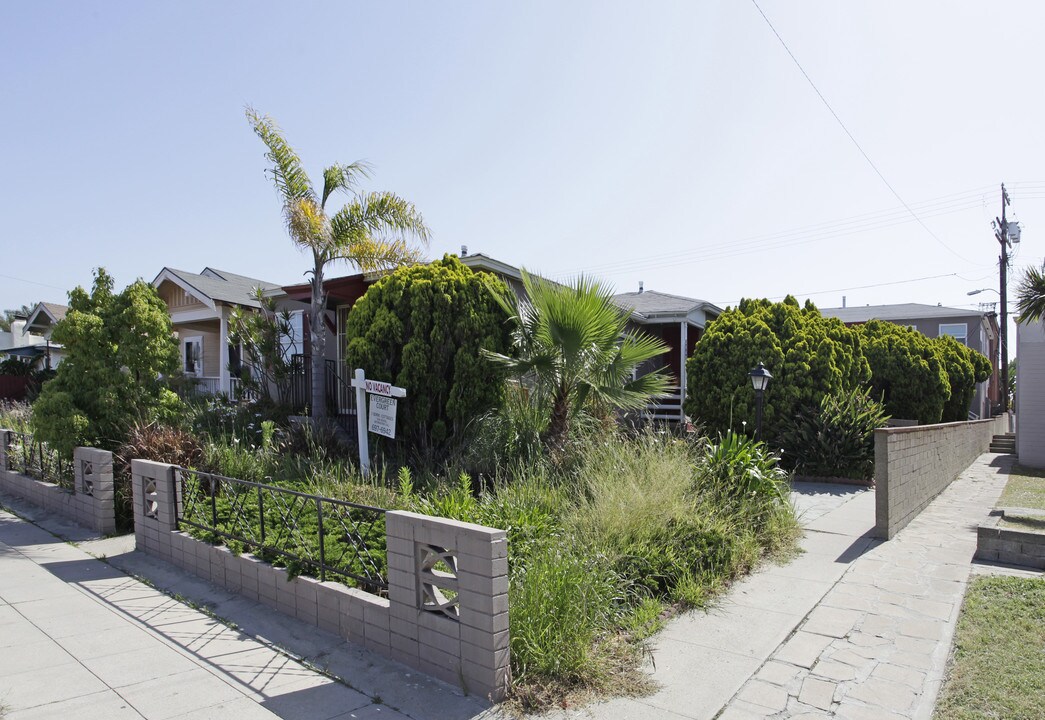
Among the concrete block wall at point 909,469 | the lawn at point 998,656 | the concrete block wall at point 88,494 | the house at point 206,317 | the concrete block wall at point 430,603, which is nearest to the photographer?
the lawn at point 998,656

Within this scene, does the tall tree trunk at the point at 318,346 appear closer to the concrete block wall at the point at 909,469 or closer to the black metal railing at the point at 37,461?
the black metal railing at the point at 37,461

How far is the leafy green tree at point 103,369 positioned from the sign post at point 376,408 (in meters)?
2.87

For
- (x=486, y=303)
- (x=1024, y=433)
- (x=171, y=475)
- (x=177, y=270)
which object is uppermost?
(x=177, y=270)

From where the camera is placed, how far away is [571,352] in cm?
800

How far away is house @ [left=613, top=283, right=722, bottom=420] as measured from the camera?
15.9 meters

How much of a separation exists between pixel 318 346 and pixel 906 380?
15.2 metres

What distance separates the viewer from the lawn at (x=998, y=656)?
11.2 ft

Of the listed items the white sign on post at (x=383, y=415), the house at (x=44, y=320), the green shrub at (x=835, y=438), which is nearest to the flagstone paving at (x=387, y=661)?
the white sign on post at (x=383, y=415)

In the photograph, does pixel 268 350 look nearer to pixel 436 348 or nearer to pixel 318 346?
pixel 318 346

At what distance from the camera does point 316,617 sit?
4.72m

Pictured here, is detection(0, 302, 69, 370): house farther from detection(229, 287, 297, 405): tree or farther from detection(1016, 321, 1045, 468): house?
detection(1016, 321, 1045, 468): house

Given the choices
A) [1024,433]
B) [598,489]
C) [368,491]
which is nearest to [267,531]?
[368,491]

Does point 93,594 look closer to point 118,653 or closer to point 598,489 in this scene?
point 118,653

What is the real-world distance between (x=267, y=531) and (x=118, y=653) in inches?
59.1
